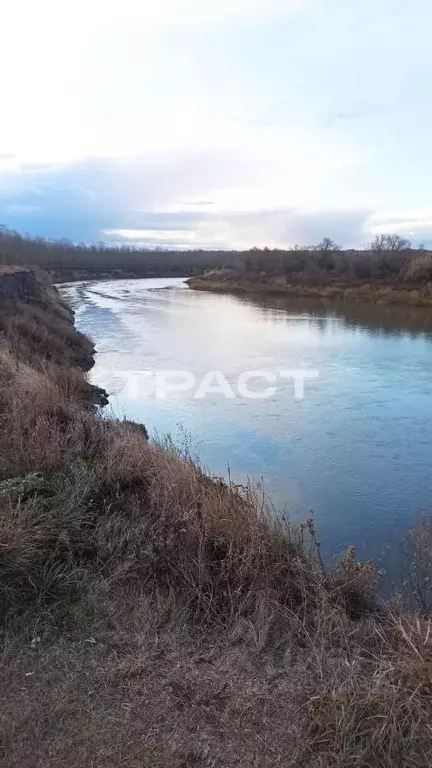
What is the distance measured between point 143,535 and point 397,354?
1534 cm

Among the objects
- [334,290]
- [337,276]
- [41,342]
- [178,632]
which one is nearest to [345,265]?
[337,276]

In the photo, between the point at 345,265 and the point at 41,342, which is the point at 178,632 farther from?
the point at 345,265

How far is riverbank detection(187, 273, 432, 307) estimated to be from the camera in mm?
33844

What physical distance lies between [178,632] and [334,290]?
37.7 m

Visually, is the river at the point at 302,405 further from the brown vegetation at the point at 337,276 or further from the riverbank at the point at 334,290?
the brown vegetation at the point at 337,276

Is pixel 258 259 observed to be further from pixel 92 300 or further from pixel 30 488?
pixel 30 488

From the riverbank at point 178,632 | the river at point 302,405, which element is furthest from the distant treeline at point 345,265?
the riverbank at point 178,632

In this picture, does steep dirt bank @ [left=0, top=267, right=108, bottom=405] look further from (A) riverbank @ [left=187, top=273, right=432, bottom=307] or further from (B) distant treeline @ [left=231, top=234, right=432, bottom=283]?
(B) distant treeline @ [left=231, top=234, right=432, bottom=283]

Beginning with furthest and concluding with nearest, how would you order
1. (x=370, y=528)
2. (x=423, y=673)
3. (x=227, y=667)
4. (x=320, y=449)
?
1. (x=320, y=449)
2. (x=370, y=528)
3. (x=227, y=667)
4. (x=423, y=673)

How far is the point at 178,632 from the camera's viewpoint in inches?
131

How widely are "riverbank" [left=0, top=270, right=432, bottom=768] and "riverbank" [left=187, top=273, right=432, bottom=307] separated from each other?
3048 centimetres

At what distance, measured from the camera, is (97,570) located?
12.8 feet

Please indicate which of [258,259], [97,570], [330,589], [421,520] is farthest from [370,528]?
[258,259]

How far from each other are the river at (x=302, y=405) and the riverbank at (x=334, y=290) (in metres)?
8.92
